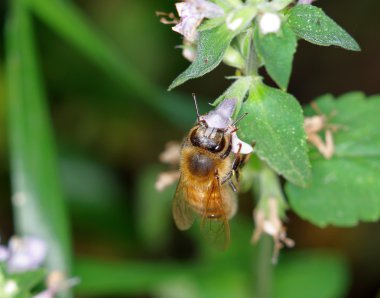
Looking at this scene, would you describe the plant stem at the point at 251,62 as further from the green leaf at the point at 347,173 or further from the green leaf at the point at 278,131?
the green leaf at the point at 347,173

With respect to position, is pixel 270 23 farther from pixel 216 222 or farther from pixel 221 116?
pixel 216 222

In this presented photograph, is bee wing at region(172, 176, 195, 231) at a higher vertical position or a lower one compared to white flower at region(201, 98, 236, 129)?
lower

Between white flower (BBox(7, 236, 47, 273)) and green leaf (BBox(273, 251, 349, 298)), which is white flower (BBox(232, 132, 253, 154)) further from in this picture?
green leaf (BBox(273, 251, 349, 298))

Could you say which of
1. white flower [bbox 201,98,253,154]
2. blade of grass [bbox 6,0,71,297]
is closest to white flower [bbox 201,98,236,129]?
white flower [bbox 201,98,253,154]

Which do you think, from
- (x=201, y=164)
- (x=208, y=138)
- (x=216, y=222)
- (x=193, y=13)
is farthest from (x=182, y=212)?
(x=193, y=13)

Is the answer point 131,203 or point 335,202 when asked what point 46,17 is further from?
point 335,202

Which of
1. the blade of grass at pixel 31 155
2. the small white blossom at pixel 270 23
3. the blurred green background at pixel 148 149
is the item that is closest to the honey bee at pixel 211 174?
the small white blossom at pixel 270 23
